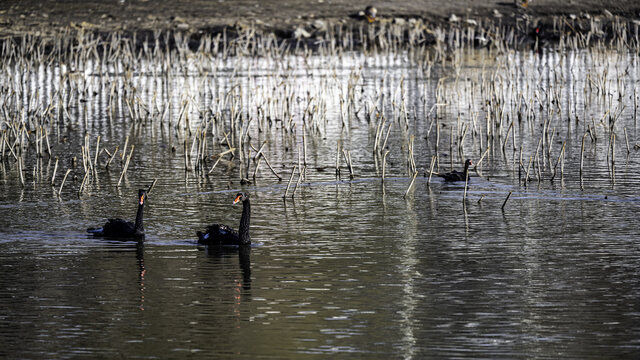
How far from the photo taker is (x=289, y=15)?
57.8 metres

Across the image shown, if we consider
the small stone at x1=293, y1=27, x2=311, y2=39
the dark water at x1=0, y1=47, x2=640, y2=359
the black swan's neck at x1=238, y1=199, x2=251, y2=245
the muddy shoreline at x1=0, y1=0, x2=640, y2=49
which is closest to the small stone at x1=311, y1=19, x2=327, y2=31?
the muddy shoreline at x1=0, y1=0, x2=640, y2=49

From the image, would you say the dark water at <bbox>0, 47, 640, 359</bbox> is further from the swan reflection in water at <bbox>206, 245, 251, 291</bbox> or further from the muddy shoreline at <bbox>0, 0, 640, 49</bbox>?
the muddy shoreline at <bbox>0, 0, 640, 49</bbox>

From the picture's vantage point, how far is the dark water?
10.6 metres

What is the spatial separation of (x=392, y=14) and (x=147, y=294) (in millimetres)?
47750

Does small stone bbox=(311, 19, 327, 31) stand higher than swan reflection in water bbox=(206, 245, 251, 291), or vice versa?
small stone bbox=(311, 19, 327, 31)

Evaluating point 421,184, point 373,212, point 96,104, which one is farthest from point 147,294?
point 96,104

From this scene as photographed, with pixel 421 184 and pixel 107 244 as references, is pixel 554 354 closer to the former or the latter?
pixel 107 244

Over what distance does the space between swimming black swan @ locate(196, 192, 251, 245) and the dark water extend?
0.66 ft

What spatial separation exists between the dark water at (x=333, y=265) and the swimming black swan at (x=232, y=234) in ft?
0.66

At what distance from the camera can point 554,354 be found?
392 inches

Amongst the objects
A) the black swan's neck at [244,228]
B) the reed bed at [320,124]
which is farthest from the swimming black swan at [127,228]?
the reed bed at [320,124]

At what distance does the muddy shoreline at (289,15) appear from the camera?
54.4 metres

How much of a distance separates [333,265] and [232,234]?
2.05 m

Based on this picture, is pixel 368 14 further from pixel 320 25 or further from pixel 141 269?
pixel 141 269
